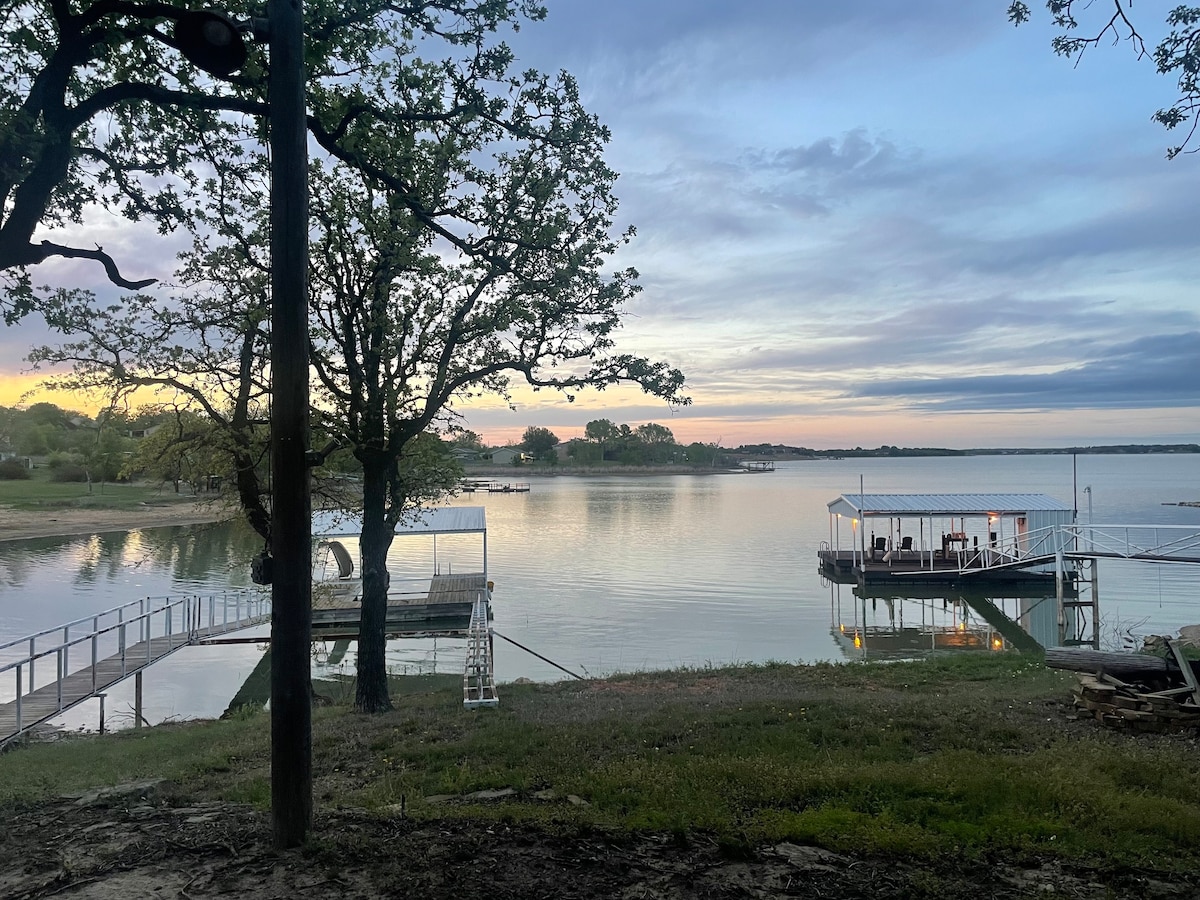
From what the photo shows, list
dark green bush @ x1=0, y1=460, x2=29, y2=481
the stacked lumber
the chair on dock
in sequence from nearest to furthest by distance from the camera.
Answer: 1. the stacked lumber
2. the chair on dock
3. dark green bush @ x1=0, y1=460, x2=29, y2=481

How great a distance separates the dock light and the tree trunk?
836 centimetres

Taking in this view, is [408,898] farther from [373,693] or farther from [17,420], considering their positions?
[17,420]

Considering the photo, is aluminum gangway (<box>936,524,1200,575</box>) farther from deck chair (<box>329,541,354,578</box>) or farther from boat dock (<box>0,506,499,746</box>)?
deck chair (<box>329,541,354,578</box>)

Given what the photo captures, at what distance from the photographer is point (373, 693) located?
1230 cm

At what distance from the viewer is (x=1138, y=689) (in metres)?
8.42

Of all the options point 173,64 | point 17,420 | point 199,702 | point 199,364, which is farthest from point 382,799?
point 17,420

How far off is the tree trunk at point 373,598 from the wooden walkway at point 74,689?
15.5 ft

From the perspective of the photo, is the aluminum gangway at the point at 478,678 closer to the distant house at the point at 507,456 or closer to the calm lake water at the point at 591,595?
the calm lake water at the point at 591,595

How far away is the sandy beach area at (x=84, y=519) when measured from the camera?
5254 centimetres

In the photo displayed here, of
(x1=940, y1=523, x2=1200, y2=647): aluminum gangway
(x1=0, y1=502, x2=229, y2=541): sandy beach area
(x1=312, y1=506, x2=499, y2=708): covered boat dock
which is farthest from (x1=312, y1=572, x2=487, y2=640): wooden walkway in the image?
(x1=0, y1=502, x2=229, y2=541): sandy beach area

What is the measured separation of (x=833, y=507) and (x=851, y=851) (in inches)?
1365

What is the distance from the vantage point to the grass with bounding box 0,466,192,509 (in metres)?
64.0

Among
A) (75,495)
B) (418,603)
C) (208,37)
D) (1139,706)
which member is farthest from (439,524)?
(75,495)

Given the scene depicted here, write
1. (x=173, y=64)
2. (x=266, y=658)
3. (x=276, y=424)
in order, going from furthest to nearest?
1. (x=266, y=658)
2. (x=173, y=64)
3. (x=276, y=424)
